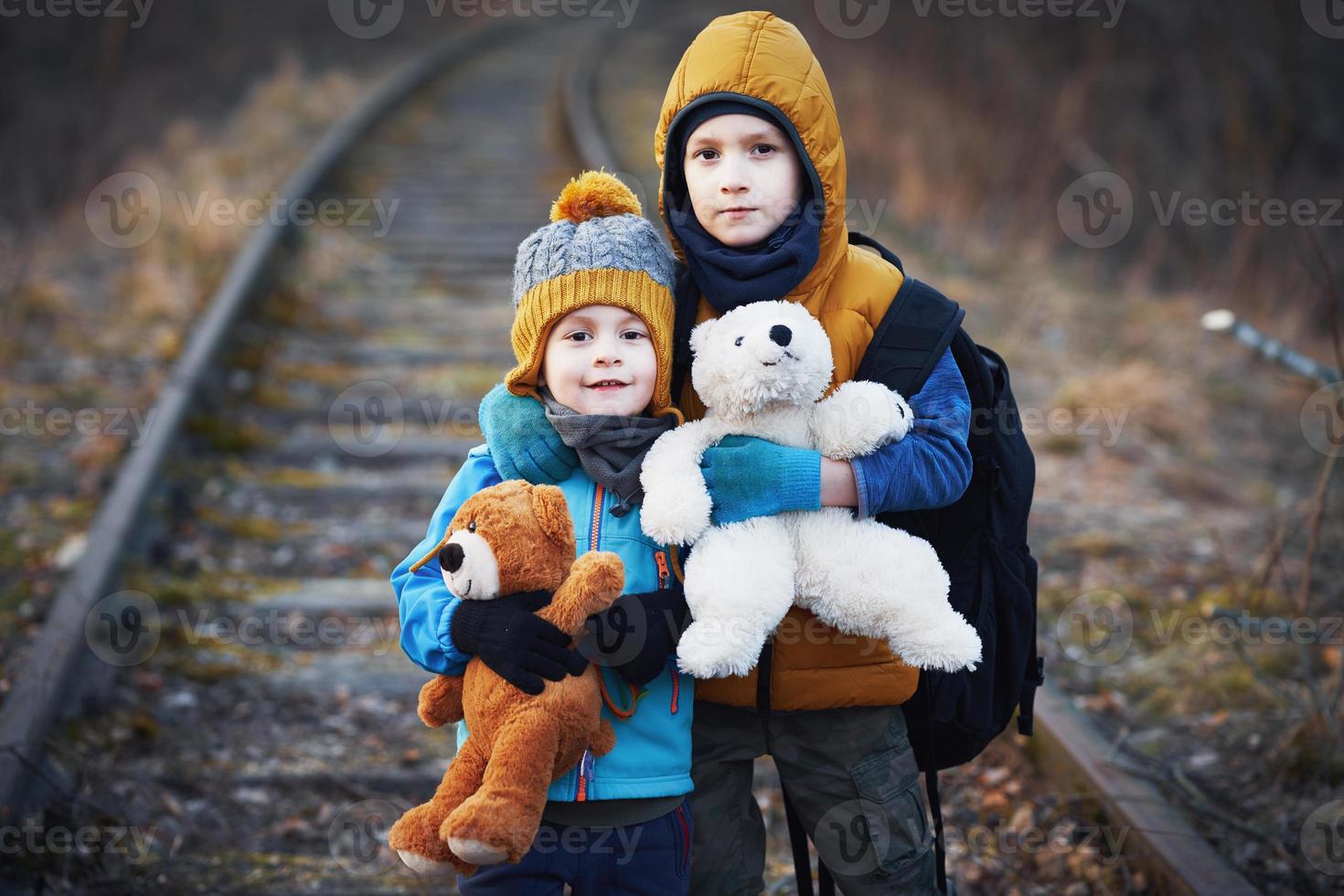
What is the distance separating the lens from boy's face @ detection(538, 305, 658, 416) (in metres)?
2.05

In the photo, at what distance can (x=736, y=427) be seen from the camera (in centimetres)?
207

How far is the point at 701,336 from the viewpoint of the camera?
208 centimetres

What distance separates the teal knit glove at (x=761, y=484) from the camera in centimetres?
199

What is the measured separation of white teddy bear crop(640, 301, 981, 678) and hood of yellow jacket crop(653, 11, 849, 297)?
245 millimetres

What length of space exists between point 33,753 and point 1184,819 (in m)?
3.32

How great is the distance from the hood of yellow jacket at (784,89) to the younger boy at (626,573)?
307 millimetres
